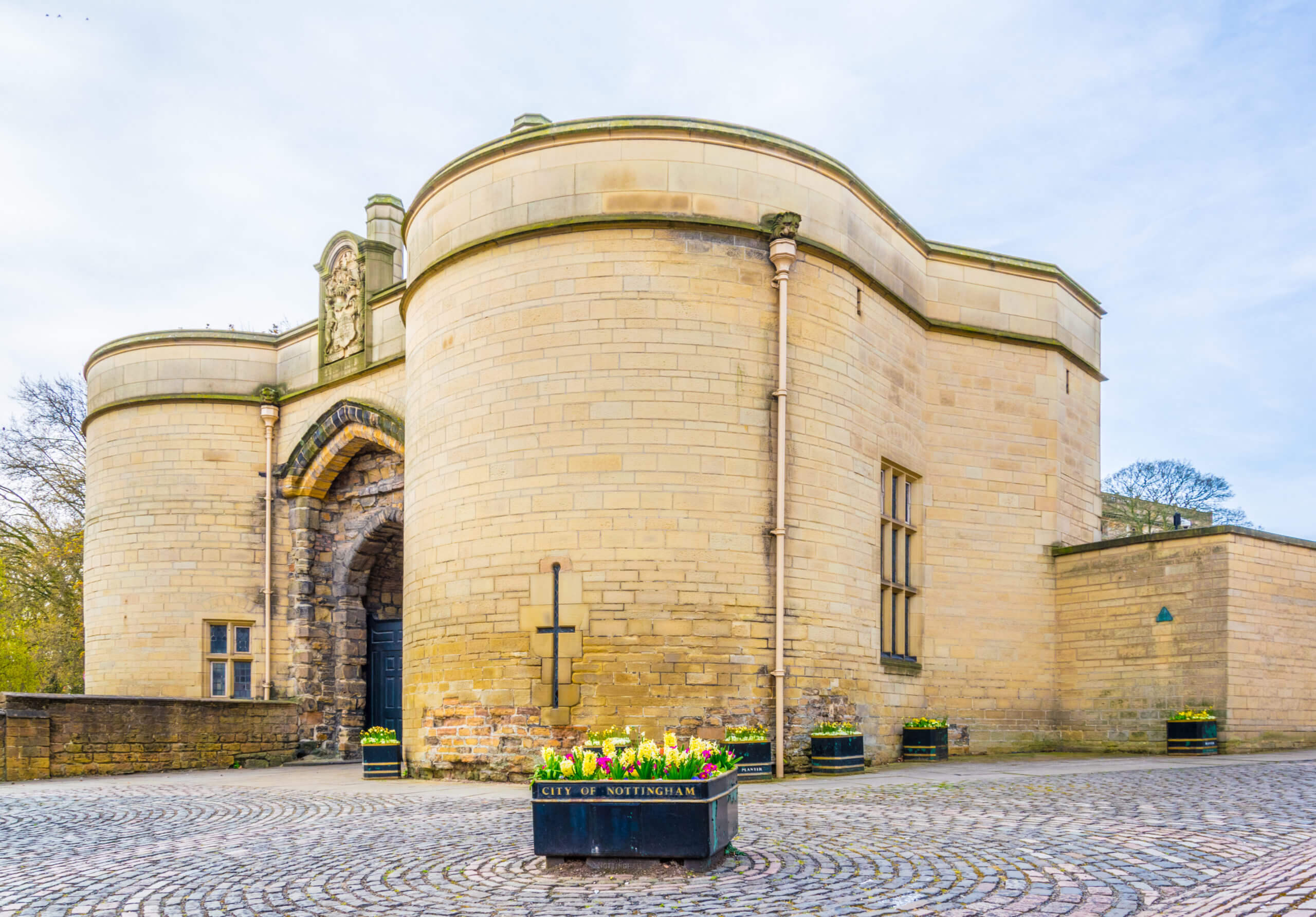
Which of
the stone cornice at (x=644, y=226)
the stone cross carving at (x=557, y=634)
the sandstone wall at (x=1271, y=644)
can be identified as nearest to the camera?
the stone cross carving at (x=557, y=634)

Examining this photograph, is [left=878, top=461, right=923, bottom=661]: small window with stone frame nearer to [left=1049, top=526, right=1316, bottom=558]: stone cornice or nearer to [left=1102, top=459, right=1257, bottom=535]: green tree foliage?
[left=1049, top=526, right=1316, bottom=558]: stone cornice

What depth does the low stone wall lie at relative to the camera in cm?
1551

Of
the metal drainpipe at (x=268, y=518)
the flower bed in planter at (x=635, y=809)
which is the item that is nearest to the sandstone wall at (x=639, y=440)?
the flower bed in planter at (x=635, y=809)

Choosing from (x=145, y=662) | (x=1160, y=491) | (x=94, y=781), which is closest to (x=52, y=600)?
(x=145, y=662)

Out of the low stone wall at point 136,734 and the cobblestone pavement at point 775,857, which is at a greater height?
the cobblestone pavement at point 775,857

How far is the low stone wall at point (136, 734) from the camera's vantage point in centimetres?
1551

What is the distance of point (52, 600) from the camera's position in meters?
28.0

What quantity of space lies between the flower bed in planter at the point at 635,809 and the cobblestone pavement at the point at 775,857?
16cm

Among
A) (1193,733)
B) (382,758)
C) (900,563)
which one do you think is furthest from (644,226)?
(1193,733)

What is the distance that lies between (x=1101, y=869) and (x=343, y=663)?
16.0 m

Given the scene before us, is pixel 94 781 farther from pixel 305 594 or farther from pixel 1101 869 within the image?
pixel 1101 869

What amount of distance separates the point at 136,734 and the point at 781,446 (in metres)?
10.5

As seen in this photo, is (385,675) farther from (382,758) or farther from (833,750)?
(833,750)

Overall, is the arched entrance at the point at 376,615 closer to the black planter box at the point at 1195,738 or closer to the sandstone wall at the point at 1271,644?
the black planter box at the point at 1195,738
